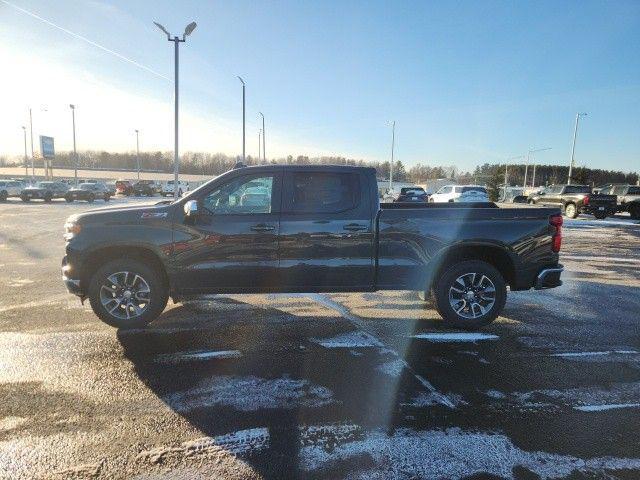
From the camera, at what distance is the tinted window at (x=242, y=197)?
17.1 ft

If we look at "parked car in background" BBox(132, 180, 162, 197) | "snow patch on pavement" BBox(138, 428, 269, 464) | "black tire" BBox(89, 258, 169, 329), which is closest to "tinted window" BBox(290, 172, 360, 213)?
"black tire" BBox(89, 258, 169, 329)

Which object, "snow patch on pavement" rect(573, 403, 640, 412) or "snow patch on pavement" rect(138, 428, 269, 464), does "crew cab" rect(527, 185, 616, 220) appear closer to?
"snow patch on pavement" rect(573, 403, 640, 412)

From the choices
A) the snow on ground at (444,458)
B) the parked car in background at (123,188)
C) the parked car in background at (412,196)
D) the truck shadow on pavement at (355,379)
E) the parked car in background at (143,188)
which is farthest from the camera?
the parked car in background at (143,188)

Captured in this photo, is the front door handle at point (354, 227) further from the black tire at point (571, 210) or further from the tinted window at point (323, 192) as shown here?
the black tire at point (571, 210)

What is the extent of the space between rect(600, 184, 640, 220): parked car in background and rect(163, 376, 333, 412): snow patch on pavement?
2741 cm

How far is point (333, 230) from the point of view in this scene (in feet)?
17.1

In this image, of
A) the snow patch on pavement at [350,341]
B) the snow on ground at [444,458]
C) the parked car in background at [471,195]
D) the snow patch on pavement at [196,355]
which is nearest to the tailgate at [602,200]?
the parked car in background at [471,195]

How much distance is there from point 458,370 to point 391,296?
297 centimetres

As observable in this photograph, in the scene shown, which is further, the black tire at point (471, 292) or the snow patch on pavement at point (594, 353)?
the black tire at point (471, 292)

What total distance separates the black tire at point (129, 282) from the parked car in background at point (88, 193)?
37.5 meters

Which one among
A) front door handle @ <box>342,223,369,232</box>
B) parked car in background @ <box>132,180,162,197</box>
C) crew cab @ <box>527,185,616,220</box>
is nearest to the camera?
front door handle @ <box>342,223,369,232</box>

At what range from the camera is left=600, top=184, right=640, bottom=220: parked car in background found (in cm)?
2434

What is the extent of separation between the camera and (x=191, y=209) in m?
4.98

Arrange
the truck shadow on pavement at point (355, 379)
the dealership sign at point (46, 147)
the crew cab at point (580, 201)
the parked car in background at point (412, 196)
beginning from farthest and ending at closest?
1. the dealership sign at point (46, 147)
2. the parked car in background at point (412, 196)
3. the crew cab at point (580, 201)
4. the truck shadow on pavement at point (355, 379)
